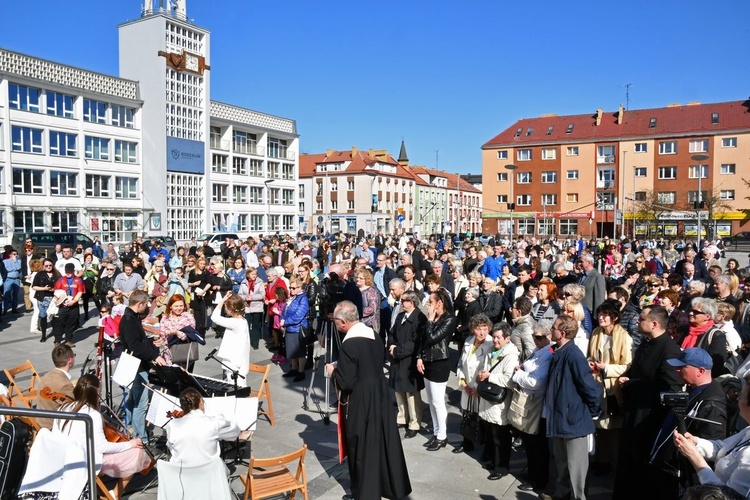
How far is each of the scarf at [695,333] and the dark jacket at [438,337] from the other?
2.43m

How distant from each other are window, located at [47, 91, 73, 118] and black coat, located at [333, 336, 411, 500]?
4353cm

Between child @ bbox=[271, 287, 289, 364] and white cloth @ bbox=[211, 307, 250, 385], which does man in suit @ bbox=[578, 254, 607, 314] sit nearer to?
child @ bbox=[271, 287, 289, 364]

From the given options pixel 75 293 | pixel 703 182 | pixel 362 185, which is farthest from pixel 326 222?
pixel 75 293

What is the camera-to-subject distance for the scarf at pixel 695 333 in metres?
5.93

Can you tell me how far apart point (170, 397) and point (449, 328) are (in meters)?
3.00

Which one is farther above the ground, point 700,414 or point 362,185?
point 362,185

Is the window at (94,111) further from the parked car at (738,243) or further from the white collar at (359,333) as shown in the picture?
the parked car at (738,243)

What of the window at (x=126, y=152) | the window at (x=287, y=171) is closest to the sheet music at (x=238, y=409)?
the window at (x=126, y=152)

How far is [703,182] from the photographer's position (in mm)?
59594

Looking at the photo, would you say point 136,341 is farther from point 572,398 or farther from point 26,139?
point 26,139

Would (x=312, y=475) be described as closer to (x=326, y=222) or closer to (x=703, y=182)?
(x=703, y=182)

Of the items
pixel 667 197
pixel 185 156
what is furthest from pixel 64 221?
pixel 667 197

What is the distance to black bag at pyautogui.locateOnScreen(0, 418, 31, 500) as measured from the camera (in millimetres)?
4121

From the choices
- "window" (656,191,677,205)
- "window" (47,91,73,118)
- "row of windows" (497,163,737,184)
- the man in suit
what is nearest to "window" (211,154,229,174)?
"window" (47,91,73,118)
